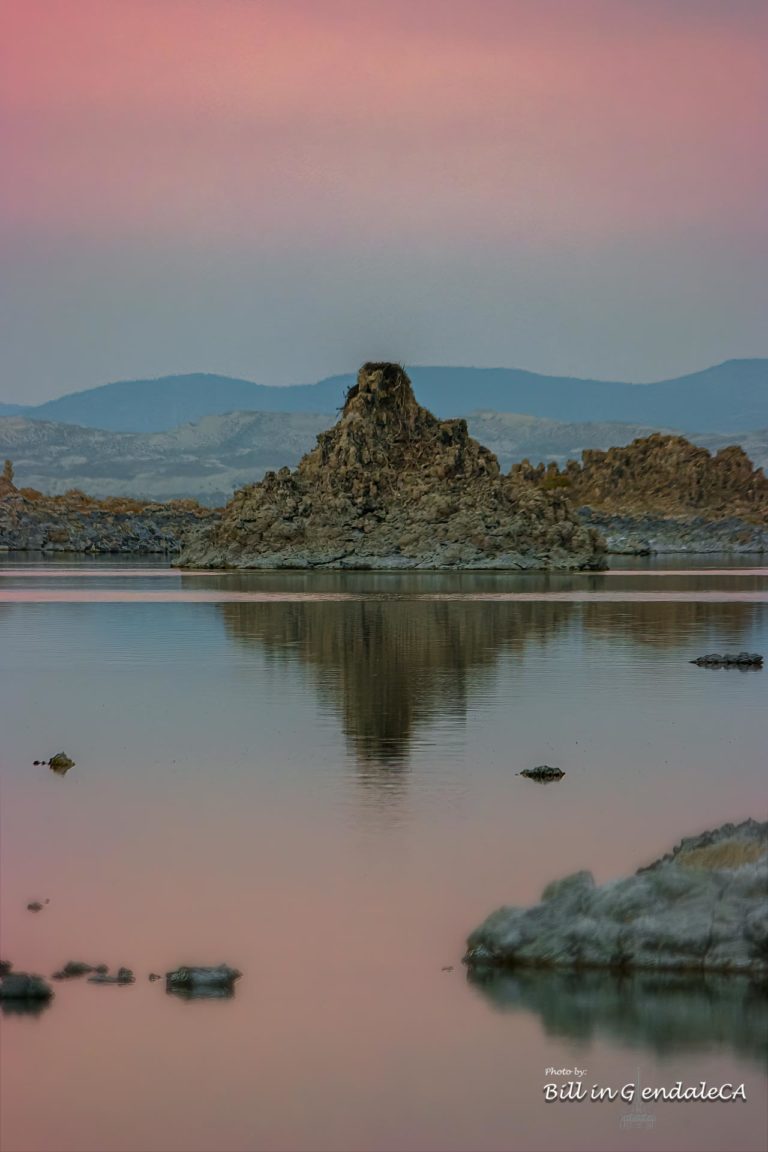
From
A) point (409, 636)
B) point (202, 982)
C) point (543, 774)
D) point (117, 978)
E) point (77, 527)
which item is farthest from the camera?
point (77, 527)

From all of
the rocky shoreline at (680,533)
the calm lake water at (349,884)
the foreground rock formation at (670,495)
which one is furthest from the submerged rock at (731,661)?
the foreground rock formation at (670,495)

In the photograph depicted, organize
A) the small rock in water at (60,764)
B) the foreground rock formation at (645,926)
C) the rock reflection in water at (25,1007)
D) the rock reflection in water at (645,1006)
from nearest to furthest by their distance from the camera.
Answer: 1. the rock reflection in water at (645,1006)
2. the rock reflection in water at (25,1007)
3. the foreground rock formation at (645,926)
4. the small rock in water at (60,764)

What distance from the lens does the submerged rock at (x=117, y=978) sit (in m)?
11.0

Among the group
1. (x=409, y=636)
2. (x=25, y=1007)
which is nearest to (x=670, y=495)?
(x=409, y=636)

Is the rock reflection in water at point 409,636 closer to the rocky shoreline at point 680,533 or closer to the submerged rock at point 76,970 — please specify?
the submerged rock at point 76,970

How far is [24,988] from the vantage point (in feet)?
34.8

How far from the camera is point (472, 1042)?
9.86 m

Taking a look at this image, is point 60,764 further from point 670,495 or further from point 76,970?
→ point 670,495

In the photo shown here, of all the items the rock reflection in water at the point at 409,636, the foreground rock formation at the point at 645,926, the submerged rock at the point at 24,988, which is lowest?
the rock reflection in water at the point at 409,636

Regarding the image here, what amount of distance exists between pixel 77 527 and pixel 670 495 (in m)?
57.2

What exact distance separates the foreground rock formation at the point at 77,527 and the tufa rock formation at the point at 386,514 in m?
51.0

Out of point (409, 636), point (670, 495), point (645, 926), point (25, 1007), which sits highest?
point (670, 495)

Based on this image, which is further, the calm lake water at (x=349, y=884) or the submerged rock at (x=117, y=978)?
the submerged rock at (x=117, y=978)

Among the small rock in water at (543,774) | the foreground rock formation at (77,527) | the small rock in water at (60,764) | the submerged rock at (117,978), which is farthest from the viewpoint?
the foreground rock formation at (77,527)
